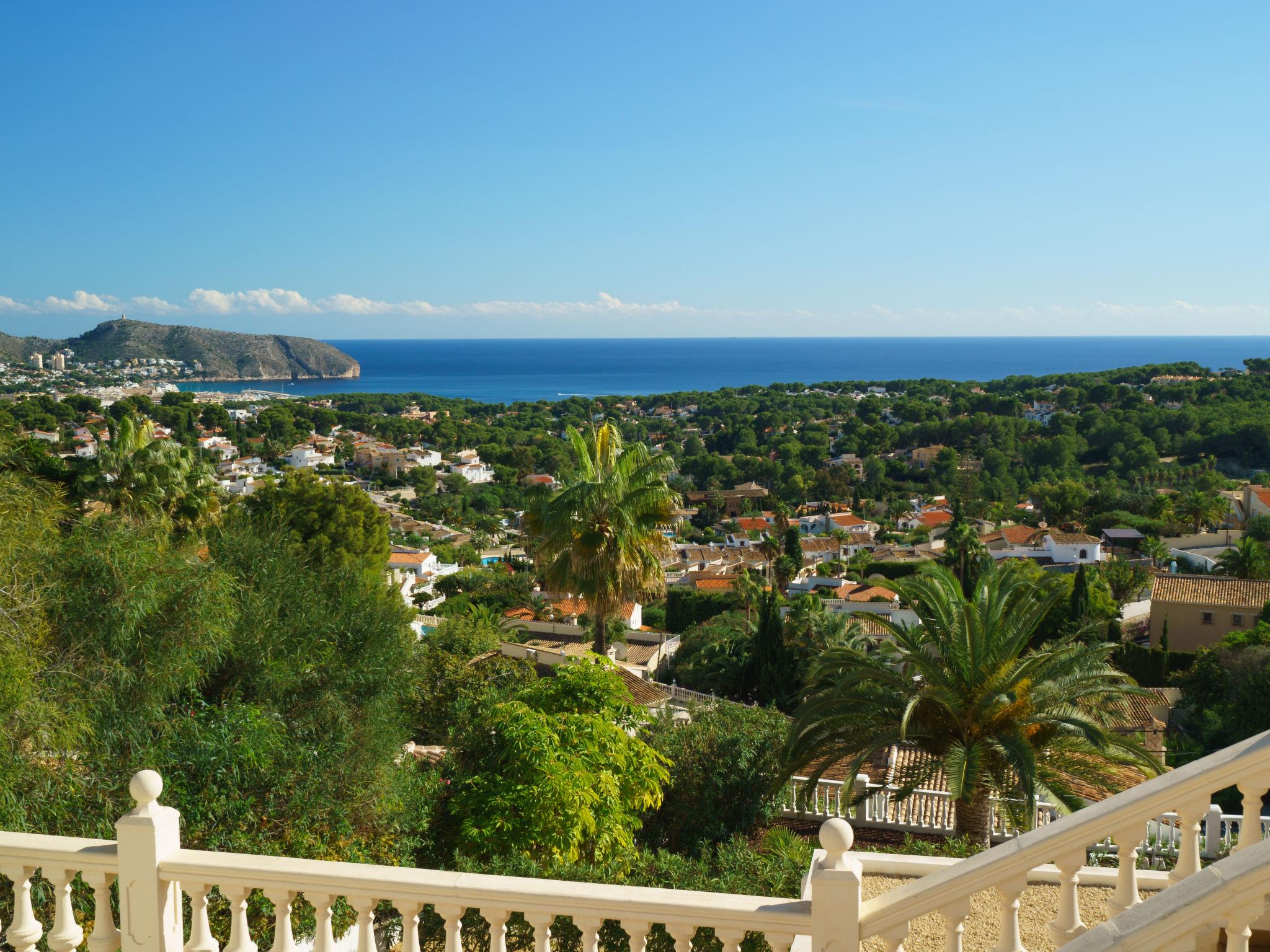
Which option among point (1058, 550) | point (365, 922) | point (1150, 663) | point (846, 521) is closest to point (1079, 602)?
point (1150, 663)

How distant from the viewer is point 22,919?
12.1ft

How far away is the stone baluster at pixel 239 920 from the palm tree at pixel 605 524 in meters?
8.64

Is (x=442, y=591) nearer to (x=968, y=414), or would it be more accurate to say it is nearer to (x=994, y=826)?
(x=994, y=826)

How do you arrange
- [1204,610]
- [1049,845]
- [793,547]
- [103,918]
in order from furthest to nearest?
[793,547]
[1204,610]
[103,918]
[1049,845]

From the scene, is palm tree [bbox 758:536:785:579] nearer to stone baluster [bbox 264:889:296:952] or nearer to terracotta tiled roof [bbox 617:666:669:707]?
terracotta tiled roof [bbox 617:666:669:707]

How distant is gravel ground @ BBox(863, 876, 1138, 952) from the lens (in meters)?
5.61

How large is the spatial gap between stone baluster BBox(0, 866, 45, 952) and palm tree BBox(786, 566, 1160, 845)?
6.40 metres

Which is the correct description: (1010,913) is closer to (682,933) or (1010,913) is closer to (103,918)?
(682,933)

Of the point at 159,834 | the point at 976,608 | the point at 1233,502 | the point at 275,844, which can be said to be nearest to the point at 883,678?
the point at 976,608

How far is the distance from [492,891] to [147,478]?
1351 centimetres

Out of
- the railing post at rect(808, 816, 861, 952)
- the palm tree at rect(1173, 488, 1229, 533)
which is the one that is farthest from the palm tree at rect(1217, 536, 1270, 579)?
the railing post at rect(808, 816, 861, 952)

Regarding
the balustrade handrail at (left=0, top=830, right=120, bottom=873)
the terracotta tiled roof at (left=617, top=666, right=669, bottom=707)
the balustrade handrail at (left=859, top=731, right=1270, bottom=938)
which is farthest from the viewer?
the terracotta tiled roof at (left=617, top=666, right=669, bottom=707)

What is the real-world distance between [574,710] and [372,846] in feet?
6.85

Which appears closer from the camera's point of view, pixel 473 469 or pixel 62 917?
pixel 62 917
